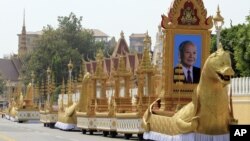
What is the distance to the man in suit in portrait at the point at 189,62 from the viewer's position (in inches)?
872

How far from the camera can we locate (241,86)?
30.0m

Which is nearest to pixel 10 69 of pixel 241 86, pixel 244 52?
pixel 244 52

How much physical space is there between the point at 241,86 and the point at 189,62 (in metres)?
8.34

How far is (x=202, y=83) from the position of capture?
17.0 meters

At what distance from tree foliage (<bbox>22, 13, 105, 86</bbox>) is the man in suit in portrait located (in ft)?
212

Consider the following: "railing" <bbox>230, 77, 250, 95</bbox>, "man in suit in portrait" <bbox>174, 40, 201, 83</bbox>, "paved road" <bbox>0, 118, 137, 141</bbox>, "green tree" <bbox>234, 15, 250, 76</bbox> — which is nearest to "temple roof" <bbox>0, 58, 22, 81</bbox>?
"green tree" <bbox>234, 15, 250, 76</bbox>

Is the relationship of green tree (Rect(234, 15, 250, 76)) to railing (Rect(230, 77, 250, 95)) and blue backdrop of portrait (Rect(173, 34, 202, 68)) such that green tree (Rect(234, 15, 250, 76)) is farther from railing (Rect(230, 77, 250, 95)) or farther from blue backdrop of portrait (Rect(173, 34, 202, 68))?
blue backdrop of portrait (Rect(173, 34, 202, 68))

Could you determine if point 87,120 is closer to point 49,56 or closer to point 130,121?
point 130,121

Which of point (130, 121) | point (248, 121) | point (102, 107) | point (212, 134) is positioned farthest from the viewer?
point (102, 107)

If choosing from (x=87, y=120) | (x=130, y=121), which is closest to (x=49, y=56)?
(x=87, y=120)

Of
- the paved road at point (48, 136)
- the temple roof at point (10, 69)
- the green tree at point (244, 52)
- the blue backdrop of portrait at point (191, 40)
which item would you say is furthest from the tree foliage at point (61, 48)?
the blue backdrop of portrait at point (191, 40)

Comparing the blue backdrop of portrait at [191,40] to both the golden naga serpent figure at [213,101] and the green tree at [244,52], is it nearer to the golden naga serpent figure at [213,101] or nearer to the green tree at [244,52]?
the golden naga serpent figure at [213,101]

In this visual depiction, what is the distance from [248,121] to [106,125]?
5963 mm

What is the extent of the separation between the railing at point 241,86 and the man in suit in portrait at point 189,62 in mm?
7577
